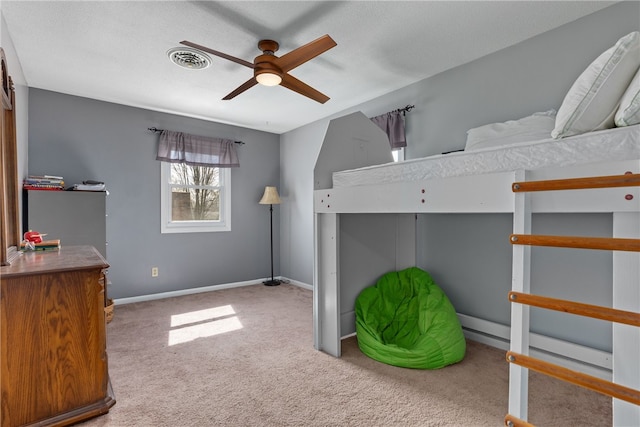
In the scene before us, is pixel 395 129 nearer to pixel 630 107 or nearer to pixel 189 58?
pixel 189 58

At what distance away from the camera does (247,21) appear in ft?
6.79

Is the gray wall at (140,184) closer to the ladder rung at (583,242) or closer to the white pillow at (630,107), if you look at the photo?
the ladder rung at (583,242)

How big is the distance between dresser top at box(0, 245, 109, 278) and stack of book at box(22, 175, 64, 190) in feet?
3.98

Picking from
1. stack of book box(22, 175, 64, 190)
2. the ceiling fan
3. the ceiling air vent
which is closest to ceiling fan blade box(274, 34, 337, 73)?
the ceiling fan

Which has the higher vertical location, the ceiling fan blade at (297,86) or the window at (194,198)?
the ceiling fan blade at (297,86)

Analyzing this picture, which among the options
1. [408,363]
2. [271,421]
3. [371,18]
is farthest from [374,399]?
[371,18]

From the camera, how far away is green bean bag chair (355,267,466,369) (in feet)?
6.72

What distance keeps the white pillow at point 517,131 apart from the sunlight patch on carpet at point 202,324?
8.25 feet

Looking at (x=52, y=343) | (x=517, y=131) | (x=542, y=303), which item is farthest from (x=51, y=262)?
(x=517, y=131)

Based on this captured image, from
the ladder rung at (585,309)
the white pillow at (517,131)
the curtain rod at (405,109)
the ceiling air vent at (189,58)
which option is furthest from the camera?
the curtain rod at (405,109)

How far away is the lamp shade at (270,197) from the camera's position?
4.48 meters

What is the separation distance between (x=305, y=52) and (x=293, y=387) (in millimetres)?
2015

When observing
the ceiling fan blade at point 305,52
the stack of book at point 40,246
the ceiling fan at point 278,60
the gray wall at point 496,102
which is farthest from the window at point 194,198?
the ceiling fan blade at point 305,52

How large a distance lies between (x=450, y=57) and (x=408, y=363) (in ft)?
7.82
